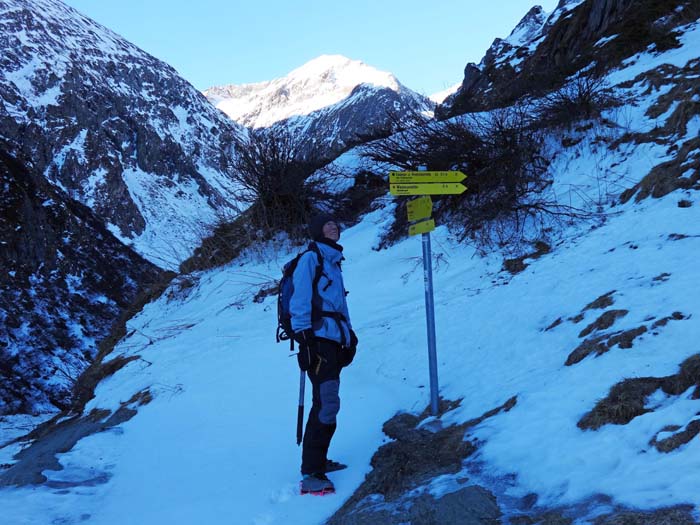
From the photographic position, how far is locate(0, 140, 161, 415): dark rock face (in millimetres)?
56375

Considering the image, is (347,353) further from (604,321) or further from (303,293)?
(604,321)

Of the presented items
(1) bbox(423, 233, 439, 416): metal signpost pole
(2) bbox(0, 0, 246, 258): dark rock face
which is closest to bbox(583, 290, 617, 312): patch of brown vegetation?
(1) bbox(423, 233, 439, 416): metal signpost pole

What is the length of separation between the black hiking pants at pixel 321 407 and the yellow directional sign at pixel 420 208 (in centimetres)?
121

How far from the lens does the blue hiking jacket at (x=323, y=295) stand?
347 cm

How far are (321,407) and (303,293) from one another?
0.78 metres

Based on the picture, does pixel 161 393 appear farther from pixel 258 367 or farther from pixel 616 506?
pixel 616 506

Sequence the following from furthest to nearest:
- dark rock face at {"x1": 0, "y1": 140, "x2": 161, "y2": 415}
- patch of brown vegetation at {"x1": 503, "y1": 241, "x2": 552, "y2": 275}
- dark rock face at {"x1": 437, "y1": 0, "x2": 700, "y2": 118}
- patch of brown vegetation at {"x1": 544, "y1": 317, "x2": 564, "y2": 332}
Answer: dark rock face at {"x1": 0, "y1": 140, "x2": 161, "y2": 415}, dark rock face at {"x1": 437, "y1": 0, "x2": 700, "y2": 118}, patch of brown vegetation at {"x1": 503, "y1": 241, "x2": 552, "y2": 275}, patch of brown vegetation at {"x1": 544, "y1": 317, "x2": 564, "y2": 332}

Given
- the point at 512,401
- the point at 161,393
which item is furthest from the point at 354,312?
the point at 512,401

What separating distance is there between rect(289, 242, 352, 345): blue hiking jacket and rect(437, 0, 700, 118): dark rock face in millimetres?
8164

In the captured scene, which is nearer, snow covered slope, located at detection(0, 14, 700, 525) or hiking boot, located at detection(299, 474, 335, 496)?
snow covered slope, located at detection(0, 14, 700, 525)

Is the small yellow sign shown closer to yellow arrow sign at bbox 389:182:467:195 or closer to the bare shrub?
yellow arrow sign at bbox 389:182:467:195

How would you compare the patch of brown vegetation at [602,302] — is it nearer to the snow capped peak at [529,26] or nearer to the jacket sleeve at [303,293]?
the jacket sleeve at [303,293]

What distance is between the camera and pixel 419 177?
3.88 m

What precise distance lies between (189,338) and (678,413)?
788cm
